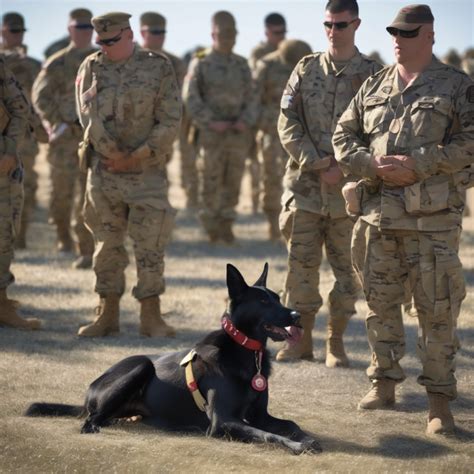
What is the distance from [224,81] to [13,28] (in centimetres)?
280

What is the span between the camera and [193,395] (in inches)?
258

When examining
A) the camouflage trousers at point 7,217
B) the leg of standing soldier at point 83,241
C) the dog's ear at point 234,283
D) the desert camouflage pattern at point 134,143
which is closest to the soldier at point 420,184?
the dog's ear at point 234,283

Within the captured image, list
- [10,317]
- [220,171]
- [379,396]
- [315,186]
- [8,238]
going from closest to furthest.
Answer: [379,396]
[315,186]
[8,238]
[10,317]
[220,171]

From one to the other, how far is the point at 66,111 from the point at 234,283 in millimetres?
7133

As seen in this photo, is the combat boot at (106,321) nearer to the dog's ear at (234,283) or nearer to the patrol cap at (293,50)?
the dog's ear at (234,283)

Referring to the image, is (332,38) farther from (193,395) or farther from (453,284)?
(193,395)

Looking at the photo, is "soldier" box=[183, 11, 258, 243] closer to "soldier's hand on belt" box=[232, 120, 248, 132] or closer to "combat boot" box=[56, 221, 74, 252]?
"soldier's hand on belt" box=[232, 120, 248, 132]

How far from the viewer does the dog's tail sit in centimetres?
697

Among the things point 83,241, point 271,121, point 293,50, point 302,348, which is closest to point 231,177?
point 271,121

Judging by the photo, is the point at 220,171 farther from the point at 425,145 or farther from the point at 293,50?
the point at 425,145

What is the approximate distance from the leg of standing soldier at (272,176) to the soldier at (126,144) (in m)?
6.06

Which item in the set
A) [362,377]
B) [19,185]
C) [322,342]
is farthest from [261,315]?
[19,185]

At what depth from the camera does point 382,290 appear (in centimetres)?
702

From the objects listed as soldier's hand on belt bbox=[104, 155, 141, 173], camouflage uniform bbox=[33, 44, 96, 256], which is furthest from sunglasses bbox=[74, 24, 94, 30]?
soldier's hand on belt bbox=[104, 155, 141, 173]
